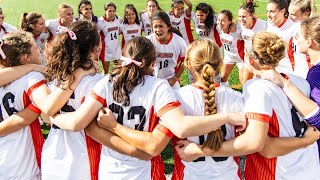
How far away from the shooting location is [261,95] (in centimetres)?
243

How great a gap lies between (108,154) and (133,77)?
0.61 meters

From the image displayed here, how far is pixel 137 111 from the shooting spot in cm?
261

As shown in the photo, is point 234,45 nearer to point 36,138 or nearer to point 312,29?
point 312,29

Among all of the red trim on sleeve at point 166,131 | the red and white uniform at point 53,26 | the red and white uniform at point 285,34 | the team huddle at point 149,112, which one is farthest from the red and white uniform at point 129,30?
the red trim on sleeve at point 166,131

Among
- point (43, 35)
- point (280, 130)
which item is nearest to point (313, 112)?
point (280, 130)

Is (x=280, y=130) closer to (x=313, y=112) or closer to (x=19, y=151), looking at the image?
(x=313, y=112)

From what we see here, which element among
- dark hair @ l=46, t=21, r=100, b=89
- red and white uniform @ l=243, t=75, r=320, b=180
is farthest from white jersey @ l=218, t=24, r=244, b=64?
dark hair @ l=46, t=21, r=100, b=89

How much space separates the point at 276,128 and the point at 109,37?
6.95 metres

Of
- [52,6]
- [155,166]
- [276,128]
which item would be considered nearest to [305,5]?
[276,128]

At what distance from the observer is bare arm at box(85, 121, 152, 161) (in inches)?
103

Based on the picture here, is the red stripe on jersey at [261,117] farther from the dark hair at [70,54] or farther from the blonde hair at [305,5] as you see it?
the blonde hair at [305,5]

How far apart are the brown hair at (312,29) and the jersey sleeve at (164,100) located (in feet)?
4.14

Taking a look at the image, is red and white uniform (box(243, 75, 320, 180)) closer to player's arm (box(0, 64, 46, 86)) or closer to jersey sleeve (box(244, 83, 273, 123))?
jersey sleeve (box(244, 83, 273, 123))

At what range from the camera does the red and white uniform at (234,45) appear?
294 inches
